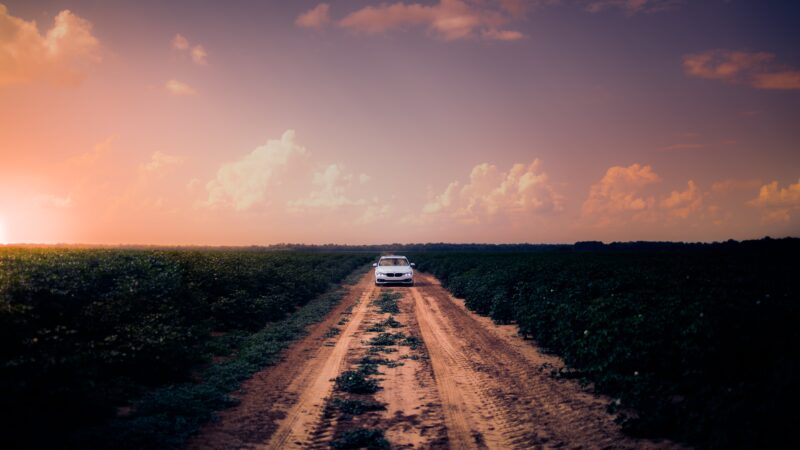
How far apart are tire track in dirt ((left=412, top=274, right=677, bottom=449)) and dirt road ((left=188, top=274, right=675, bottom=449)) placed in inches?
0.6

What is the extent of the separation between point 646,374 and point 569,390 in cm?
134

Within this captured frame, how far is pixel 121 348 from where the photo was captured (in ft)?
24.6

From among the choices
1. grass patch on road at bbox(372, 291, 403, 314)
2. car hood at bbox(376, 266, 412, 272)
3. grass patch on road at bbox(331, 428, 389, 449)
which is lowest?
grass patch on road at bbox(372, 291, 403, 314)

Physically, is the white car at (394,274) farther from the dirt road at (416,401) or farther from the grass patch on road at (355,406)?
the grass patch on road at (355,406)

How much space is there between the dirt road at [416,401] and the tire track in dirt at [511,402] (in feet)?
0.05

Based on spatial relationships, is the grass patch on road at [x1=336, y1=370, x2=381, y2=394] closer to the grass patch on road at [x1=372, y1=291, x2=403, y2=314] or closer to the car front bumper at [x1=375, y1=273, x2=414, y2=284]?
the grass patch on road at [x1=372, y1=291, x2=403, y2=314]

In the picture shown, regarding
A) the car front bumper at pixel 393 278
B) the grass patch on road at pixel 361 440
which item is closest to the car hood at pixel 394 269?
the car front bumper at pixel 393 278

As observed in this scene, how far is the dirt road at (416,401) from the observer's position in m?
5.36

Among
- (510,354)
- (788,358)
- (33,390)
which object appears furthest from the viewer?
(510,354)

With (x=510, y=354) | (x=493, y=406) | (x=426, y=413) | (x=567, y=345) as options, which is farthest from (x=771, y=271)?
(x=426, y=413)

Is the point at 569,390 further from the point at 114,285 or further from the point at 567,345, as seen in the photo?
Answer: the point at 114,285

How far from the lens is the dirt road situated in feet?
17.6

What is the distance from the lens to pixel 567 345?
30.0 ft

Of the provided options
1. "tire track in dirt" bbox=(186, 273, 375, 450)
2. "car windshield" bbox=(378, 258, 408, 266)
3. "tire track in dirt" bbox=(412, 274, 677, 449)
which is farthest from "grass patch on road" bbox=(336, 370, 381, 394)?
"car windshield" bbox=(378, 258, 408, 266)
